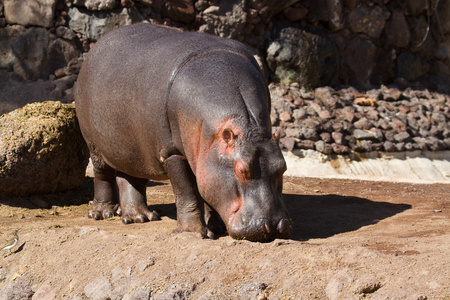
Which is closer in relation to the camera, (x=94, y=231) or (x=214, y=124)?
(x=214, y=124)

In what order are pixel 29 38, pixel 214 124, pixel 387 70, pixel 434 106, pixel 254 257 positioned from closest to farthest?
pixel 254 257 → pixel 214 124 → pixel 29 38 → pixel 434 106 → pixel 387 70

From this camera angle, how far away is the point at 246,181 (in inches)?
150

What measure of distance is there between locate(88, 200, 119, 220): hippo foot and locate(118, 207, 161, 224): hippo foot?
324 millimetres

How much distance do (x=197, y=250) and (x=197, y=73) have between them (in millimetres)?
1391

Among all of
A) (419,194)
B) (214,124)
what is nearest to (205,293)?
(214,124)

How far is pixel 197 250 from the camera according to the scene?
3.54m

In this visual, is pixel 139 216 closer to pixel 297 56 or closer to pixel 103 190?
pixel 103 190

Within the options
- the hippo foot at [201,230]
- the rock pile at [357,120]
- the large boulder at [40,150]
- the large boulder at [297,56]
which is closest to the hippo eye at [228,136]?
the hippo foot at [201,230]

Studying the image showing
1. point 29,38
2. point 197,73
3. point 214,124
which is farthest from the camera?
point 29,38

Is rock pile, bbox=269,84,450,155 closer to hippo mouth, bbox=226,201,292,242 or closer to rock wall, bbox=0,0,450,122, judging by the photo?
rock wall, bbox=0,0,450,122

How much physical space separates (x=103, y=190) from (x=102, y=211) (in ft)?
0.88

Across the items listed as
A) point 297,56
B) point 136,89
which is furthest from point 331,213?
point 297,56

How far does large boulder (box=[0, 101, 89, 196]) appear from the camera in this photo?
19.6ft

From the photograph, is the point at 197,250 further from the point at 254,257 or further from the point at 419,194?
the point at 419,194
